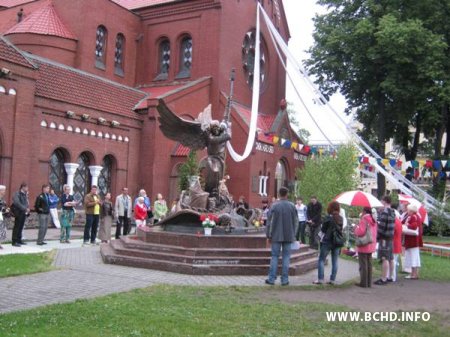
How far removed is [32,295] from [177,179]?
19199 millimetres

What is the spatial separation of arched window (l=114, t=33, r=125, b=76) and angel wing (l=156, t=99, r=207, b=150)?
62.7 ft

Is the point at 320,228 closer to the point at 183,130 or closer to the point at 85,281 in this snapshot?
the point at 183,130

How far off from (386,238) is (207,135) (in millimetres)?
5552

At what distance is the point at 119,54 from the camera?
32156 millimetres

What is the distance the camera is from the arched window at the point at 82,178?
23.4 m

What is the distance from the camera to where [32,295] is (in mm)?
7461

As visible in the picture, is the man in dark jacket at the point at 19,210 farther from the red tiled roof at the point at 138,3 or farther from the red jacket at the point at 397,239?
the red tiled roof at the point at 138,3

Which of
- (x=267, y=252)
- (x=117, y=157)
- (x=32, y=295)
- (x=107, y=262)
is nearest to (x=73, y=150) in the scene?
(x=117, y=157)

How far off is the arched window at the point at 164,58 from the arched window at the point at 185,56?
3.67ft

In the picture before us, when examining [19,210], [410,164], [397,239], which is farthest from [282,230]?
[410,164]

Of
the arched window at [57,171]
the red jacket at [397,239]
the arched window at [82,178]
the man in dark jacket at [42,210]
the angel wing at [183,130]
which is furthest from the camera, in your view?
the arched window at [82,178]

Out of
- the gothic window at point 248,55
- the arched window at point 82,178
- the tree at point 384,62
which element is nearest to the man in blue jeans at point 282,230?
the arched window at point 82,178

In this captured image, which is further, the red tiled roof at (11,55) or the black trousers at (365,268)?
the red tiled roof at (11,55)

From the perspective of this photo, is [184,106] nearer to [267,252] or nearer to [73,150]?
[73,150]
